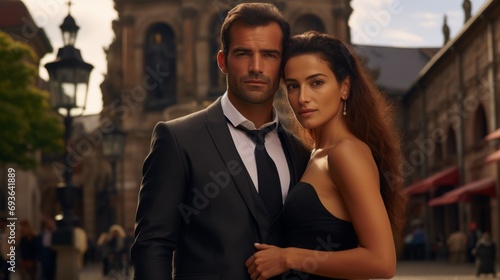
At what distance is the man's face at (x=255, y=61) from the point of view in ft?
14.7

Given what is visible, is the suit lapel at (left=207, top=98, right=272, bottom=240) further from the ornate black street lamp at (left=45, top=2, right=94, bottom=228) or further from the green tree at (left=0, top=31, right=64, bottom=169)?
the green tree at (left=0, top=31, right=64, bottom=169)

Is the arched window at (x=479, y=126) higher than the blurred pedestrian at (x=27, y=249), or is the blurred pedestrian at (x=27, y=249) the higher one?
the arched window at (x=479, y=126)

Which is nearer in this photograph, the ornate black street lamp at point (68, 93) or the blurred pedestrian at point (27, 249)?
the ornate black street lamp at point (68, 93)

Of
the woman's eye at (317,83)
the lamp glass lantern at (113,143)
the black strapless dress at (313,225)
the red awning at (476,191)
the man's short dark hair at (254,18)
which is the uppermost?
the lamp glass lantern at (113,143)

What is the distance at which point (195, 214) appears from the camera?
14.5ft

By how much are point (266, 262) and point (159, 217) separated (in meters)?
0.50

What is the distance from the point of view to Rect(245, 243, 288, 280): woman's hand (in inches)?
169

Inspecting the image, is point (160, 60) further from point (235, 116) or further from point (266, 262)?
point (266, 262)

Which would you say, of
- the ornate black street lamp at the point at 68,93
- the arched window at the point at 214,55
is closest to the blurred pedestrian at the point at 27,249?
the ornate black street lamp at the point at 68,93

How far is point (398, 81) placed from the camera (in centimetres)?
7619

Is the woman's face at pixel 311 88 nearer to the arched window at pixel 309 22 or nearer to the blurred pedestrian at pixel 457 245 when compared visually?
the blurred pedestrian at pixel 457 245

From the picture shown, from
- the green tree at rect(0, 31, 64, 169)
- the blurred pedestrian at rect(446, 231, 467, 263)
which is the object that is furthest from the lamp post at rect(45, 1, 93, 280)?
the blurred pedestrian at rect(446, 231, 467, 263)

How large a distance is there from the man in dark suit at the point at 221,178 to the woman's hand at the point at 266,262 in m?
0.06

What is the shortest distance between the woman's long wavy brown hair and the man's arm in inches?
28.3
